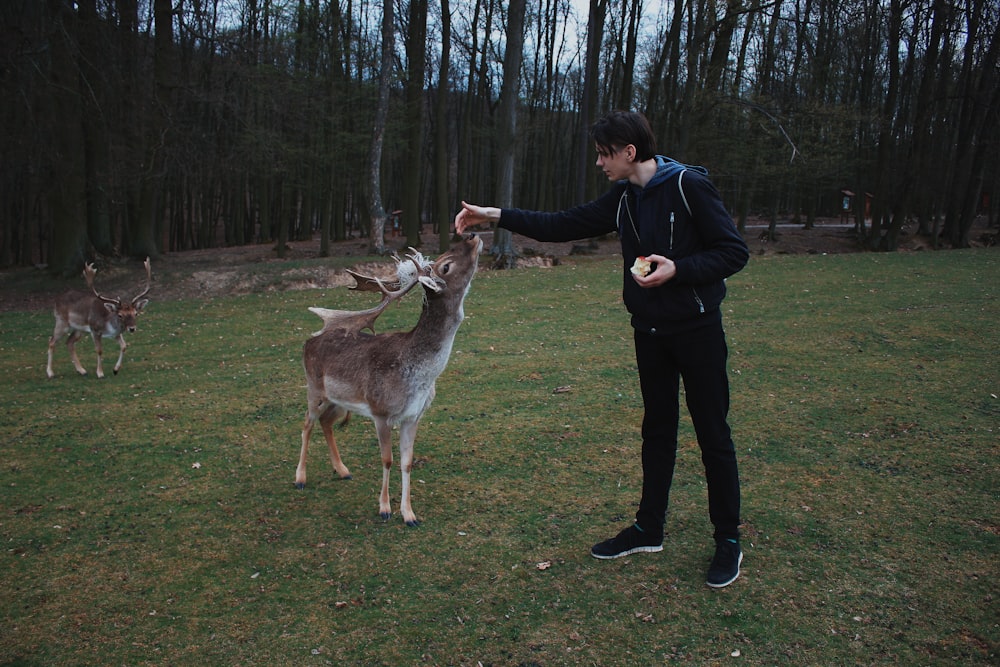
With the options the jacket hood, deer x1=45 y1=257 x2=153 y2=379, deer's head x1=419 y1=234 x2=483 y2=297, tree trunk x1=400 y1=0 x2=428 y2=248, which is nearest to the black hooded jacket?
the jacket hood

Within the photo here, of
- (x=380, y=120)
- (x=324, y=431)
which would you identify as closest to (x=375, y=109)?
(x=380, y=120)

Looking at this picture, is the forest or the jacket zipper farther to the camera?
the forest

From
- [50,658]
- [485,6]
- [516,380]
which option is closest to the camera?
[50,658]

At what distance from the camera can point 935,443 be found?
634 cm

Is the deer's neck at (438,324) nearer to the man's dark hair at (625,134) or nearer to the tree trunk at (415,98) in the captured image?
the man's dark hair at (625,134)

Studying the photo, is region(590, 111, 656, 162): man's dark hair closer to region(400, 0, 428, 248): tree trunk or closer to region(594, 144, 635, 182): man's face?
region(594, 144, 635, 182): man's face

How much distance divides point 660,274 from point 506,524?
89.9 inches

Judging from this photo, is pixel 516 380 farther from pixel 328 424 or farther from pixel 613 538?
pixel 613 538

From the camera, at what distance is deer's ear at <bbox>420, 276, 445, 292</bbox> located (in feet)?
15.4

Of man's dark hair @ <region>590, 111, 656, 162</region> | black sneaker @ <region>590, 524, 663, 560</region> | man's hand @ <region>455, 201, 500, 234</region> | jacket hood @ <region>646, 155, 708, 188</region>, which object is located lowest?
black sneaker @ <region>590, 524, 663, 560</region>

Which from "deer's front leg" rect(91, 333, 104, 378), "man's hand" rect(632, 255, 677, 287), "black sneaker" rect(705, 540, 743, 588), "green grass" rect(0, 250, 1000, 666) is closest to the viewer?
"man's hand" rect(632, 255, 677, 287)

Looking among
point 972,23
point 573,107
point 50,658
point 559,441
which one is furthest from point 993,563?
point 573,107

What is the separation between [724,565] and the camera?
421 cm

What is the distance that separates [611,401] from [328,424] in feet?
10.8
